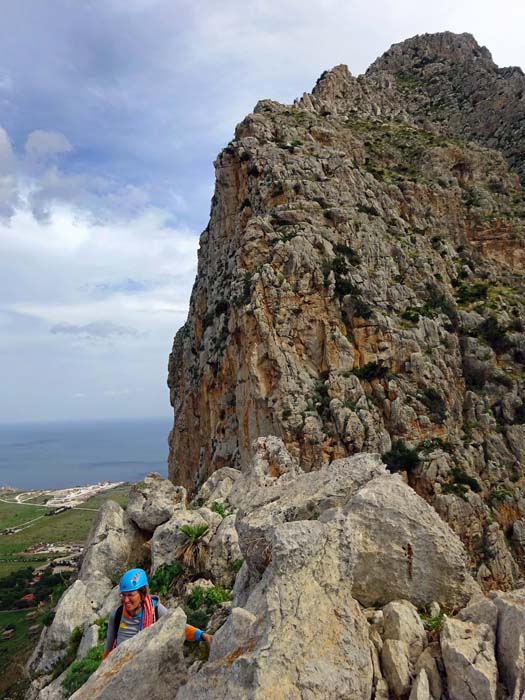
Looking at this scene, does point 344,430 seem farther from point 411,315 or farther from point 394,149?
point 394,149

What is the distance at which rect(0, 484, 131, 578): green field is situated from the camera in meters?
63.6

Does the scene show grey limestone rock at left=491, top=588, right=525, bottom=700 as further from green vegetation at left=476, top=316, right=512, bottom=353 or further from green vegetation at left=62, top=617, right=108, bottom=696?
green vegetation at left=476, top=316, right=512, bottom=353

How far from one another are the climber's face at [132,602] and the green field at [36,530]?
5098 centimetres

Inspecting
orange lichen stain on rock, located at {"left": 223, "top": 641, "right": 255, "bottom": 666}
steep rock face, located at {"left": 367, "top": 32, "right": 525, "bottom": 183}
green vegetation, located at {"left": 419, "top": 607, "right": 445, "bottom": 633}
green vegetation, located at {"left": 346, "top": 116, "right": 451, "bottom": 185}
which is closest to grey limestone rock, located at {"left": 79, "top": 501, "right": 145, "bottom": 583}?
orange lichen stain on rock, located at {"left": 223, "top": 641, "right": 255, "bottom": 666}

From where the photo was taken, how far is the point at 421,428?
87.9ft

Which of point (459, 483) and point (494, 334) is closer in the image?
point (459, 483)

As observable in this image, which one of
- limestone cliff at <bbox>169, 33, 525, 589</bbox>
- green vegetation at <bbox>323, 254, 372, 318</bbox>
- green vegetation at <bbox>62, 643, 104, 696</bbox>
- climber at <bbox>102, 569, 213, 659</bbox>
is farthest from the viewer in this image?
green vegetation at <bbox>323, 254, 372, 318</bbox>

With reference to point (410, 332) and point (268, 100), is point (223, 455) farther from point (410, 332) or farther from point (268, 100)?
point (268, 100)

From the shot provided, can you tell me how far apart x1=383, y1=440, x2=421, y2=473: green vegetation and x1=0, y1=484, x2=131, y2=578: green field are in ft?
123

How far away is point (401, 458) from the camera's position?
2528 centimetres

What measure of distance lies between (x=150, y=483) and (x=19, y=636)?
28.3 m

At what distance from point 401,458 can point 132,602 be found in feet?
74.0

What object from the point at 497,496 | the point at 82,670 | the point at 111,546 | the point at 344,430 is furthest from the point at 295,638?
the point at 497,496

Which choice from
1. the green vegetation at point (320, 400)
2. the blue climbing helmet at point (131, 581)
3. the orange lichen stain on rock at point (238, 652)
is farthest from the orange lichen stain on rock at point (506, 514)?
the blue climbing helmet at point (131, 581)
